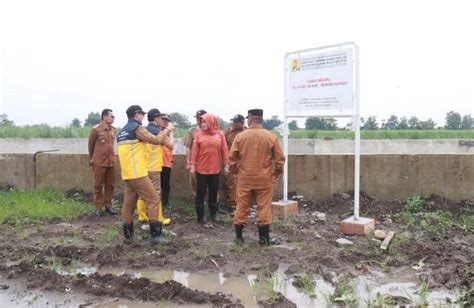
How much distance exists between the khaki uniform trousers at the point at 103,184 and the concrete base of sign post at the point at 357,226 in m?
3.96

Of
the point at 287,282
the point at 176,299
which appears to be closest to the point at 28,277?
the point at 176,299

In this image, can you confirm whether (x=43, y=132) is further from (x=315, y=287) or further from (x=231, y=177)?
(x=315, y=287)

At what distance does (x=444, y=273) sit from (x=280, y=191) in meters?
3.96

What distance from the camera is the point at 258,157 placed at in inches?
228

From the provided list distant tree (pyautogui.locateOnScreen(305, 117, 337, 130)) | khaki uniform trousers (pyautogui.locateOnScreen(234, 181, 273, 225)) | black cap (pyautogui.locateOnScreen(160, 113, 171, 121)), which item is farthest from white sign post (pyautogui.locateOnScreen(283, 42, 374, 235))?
black cap (pyautogui.locateOnScreen(160, 113, 171, 121))

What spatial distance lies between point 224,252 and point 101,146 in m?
3.26

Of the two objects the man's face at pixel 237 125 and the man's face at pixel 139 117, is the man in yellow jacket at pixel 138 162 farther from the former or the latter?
the man's face at pixel 237 125

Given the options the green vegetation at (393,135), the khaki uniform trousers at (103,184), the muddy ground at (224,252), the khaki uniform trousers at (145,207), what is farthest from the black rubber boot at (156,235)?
the green vegetation at (393,135)

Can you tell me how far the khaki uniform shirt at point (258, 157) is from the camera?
228 inches

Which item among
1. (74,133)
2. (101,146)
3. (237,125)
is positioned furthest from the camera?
(74,133)

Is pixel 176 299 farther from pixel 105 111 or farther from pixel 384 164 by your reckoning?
pixel 384 164

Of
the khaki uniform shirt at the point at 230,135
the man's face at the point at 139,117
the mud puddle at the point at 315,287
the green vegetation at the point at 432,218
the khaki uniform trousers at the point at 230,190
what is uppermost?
the man's face at the point at 139,117

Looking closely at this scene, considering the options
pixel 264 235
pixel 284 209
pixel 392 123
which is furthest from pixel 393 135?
pixel 264 235

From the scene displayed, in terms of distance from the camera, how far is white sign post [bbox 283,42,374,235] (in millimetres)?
6578
